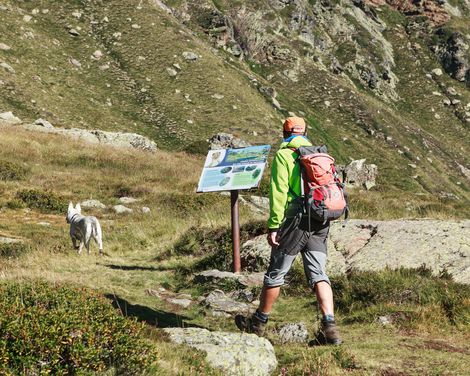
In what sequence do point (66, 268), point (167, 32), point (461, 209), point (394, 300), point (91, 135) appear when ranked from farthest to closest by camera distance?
point (167, 32) → point (91, 135) → point (461, 209) → point (66, 268) → point (394, 300)

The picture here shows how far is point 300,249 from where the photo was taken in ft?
20.9

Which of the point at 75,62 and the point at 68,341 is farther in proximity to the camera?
the point at 75,62

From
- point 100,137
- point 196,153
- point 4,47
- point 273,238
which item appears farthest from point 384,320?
point 4,47

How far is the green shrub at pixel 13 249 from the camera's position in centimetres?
1130

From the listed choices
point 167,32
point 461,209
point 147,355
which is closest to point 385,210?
point 461,209

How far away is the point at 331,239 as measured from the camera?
1104 centimetres

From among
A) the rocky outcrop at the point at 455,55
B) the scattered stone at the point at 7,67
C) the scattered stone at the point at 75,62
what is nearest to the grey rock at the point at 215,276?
the scattered stone at the point at 7,67

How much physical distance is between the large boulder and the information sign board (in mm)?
4212

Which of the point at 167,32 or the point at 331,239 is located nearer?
the point at 331,239

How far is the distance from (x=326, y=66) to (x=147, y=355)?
11214 cm

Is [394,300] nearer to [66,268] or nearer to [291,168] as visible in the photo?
[291,168]

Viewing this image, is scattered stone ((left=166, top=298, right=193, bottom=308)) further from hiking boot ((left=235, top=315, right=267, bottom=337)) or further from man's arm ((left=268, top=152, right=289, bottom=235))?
man's arm ((left=268, top=152, right=289, bottom=235))

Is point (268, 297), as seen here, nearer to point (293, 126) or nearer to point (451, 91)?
point (293, 126)

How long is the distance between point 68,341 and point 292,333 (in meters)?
3.34
